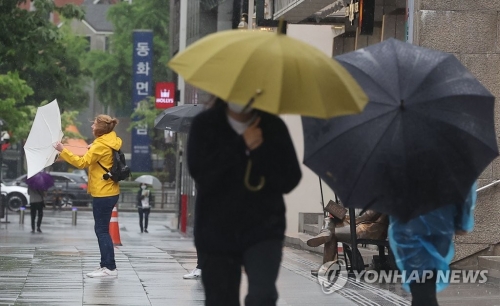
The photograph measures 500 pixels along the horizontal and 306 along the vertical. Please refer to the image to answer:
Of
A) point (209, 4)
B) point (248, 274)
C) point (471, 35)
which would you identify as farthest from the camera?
point (209, 4)

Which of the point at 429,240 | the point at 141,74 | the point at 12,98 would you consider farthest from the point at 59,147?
the point at 141,74

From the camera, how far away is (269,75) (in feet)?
16.0

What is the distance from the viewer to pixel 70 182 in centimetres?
5044

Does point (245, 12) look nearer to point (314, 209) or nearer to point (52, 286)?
point (314, 209)

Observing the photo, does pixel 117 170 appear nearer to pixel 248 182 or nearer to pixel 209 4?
pixel 248 182

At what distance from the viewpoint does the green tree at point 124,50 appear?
209ft

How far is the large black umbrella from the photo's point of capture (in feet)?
19.3

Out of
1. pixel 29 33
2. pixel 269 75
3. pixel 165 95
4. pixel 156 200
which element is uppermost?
pixel 29 33

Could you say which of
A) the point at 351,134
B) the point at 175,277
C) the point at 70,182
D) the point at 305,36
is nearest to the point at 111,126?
the point at 175,277

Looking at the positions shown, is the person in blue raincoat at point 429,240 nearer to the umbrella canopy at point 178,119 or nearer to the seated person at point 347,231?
the seated person at point 347,231

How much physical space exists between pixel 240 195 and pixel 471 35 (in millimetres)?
8244

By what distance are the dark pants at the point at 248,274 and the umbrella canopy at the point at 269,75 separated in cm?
68

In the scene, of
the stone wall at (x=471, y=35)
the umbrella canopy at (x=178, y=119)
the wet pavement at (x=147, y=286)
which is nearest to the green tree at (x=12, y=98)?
the wet pavement at (x=147, y=286)

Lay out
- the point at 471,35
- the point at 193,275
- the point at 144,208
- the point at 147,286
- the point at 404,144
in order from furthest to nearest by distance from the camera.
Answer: the point at 144,208
the point at 471,35
the point at 193,275
the point at 147,286
the point at 404,144
